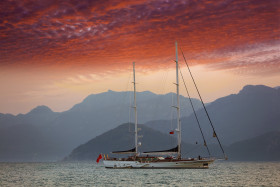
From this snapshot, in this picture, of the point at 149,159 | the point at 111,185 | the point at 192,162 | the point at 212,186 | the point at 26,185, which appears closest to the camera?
the point at 212,186

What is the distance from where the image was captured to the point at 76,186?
78375mm

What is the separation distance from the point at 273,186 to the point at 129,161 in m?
47.3

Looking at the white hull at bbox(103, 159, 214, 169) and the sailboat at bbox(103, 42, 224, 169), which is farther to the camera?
the sailboat at bbox(103, 42, 224, 169)

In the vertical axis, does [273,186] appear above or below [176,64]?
below

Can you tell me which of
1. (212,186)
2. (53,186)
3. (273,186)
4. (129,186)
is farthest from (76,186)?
(273,186)

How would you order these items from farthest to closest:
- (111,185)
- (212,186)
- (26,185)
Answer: (26,185), (111,185), (212,186)

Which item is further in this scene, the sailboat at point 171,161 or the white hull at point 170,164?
the sailboat at point 171,161

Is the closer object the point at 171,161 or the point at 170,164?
the point at 171,161

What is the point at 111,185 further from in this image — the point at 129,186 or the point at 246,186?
the point at 246,186

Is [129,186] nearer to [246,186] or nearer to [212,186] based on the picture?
[212,186]

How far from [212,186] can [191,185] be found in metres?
4.05

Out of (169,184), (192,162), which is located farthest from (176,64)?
(169,184)

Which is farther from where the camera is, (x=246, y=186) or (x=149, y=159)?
(x=149, y=159)

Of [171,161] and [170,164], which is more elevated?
[171,161]
